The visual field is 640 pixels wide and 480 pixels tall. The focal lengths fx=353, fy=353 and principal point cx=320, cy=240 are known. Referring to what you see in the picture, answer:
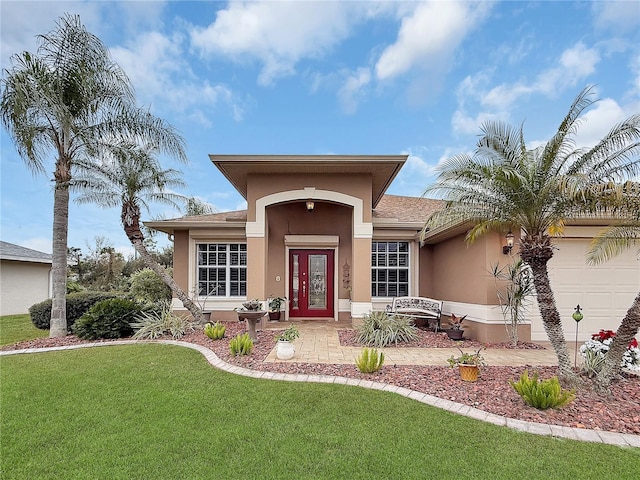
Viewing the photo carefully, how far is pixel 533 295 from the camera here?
8172 millimetres

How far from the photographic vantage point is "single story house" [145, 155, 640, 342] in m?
8.71

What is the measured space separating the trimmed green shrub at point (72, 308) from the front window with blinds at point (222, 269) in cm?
316

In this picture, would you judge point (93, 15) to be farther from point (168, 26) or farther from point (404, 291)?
point (404, 291)

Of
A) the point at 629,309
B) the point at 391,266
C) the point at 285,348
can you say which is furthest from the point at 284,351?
the point at 391,266

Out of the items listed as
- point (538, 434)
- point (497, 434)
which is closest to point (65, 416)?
point (497, 434)

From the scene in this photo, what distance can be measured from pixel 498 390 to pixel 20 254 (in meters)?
20.7

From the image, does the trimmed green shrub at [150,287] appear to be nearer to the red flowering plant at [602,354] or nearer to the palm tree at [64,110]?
the palm tree at [64,110]

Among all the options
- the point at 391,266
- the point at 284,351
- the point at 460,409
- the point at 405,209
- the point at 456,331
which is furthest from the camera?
the point at 405,209

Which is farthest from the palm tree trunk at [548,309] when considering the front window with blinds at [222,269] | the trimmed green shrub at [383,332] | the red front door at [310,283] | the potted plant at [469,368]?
the front window with blinds at [222,269]

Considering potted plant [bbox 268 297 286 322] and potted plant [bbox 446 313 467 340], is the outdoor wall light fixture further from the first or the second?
potted plant [bbox 268 297 286 322]

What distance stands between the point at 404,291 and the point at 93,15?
12312 mm

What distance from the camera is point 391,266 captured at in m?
11.9

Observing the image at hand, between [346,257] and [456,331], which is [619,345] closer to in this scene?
[456,331]

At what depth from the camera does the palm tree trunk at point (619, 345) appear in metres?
4.98
